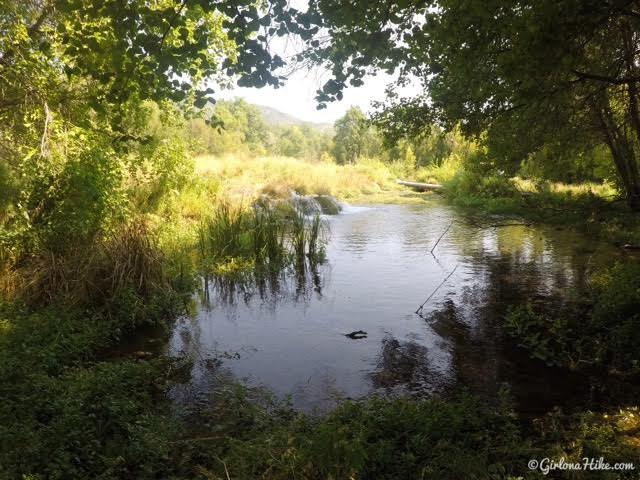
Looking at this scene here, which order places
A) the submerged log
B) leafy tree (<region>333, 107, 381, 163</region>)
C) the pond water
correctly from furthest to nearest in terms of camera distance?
leafy tree (<region>333, 107, 381, 163</region>), the submerged log, the pond water

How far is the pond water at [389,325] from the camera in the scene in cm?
452

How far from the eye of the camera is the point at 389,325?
243 inches

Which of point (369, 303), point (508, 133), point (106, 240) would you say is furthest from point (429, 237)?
point (106, 240)

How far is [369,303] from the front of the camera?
7.11m

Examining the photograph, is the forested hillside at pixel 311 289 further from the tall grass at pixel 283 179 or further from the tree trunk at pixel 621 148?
the tall grass at pixel 283 179

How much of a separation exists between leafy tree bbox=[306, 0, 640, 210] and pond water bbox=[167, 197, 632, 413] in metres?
1.49

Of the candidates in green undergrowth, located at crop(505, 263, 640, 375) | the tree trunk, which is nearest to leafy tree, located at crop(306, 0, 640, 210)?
the tree trunk

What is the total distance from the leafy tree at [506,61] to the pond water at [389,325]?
1.49m

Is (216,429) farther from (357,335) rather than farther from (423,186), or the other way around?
(423,186)

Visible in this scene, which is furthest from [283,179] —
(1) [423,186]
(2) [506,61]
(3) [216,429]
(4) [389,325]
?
(2) [506,61]

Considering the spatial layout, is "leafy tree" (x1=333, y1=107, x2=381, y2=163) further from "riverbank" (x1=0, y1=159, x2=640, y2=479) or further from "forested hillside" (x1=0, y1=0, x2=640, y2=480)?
"riverbank" (x1=0, y1=159, x2=640, y2=479)

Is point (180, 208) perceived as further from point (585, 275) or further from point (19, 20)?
point (585, 275)

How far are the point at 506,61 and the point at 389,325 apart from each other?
3986 mm

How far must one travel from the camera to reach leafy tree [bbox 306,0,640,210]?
9.51 ft
